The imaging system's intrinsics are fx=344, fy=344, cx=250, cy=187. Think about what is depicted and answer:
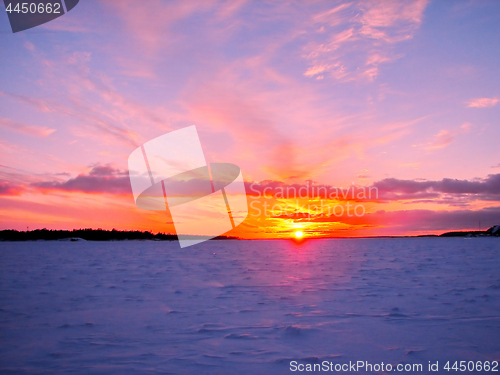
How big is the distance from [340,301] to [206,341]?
4.60 metres

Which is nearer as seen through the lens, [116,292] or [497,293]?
[497,293]

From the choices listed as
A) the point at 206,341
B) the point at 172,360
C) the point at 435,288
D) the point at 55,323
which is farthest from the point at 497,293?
the point at 55,323

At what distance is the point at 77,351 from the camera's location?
5668 millimetres

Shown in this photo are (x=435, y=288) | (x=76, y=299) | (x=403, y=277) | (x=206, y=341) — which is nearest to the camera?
(x=206, y=341)

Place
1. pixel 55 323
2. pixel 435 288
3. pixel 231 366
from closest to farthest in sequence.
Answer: pixel 231 366, pixel 55 323, pixel 435 288

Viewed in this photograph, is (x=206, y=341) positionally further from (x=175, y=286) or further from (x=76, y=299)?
(x=175, y=286)

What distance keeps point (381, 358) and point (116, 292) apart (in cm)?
873

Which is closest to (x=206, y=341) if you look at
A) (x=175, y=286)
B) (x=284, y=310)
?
(x=284, y=310)

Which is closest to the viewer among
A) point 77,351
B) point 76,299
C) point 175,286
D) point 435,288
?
point 77,351

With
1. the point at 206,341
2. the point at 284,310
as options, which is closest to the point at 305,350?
the point at 206,341

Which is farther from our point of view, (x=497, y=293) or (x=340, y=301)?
(x=497, y=293)

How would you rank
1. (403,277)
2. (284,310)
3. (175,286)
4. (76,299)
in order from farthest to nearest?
(403,277)
(175,286)
(76,299)
(284,310)

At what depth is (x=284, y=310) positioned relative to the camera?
848 centimetres

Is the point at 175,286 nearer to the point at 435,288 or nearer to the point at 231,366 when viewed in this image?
the point at 231,366
